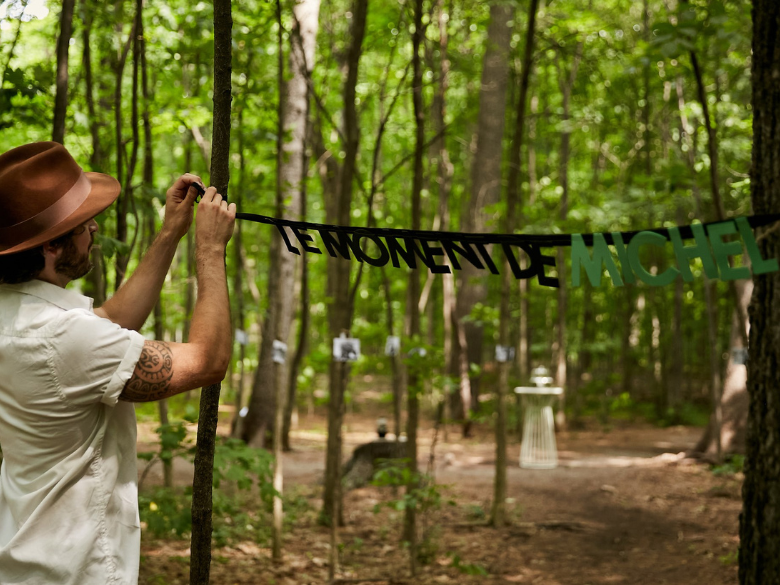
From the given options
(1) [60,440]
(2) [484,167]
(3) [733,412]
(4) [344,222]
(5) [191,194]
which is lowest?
(3) [733,412]

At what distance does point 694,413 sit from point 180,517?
14854 millimetres

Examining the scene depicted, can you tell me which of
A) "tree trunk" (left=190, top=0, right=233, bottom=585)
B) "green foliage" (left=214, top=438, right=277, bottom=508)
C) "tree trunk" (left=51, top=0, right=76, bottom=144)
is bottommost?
"green foliage" (left=214, top=438, right=277, bottom=508)

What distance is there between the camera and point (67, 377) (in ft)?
5.15

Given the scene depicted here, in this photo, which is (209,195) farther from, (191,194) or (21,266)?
(21,266)

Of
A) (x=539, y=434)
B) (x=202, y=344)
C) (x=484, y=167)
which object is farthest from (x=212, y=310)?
(x=484, y=167)

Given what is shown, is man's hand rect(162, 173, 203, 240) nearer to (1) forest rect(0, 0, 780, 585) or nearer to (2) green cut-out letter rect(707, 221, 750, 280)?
(1) forest rect(0, 0, 780, 585)

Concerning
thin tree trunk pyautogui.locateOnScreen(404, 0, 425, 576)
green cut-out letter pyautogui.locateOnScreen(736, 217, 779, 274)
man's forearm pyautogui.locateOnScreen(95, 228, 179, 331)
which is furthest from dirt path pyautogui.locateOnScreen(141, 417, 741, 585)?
green cut-out letter pyautogui.locateOnScreen(736, 217, 779, 274)

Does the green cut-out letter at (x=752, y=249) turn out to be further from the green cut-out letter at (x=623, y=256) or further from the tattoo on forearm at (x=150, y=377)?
the tattoo on forearm at (x=150, y=377)

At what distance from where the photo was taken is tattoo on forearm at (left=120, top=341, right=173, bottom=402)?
5.23ft

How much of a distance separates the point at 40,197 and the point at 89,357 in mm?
425

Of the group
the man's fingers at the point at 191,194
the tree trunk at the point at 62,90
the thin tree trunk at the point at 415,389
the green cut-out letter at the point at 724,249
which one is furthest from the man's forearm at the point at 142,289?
the thin tree trunk at the point at 415,389

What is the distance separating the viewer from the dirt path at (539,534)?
5348 mm

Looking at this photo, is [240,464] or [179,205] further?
[240,464]

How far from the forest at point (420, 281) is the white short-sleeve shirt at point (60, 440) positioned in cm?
51
